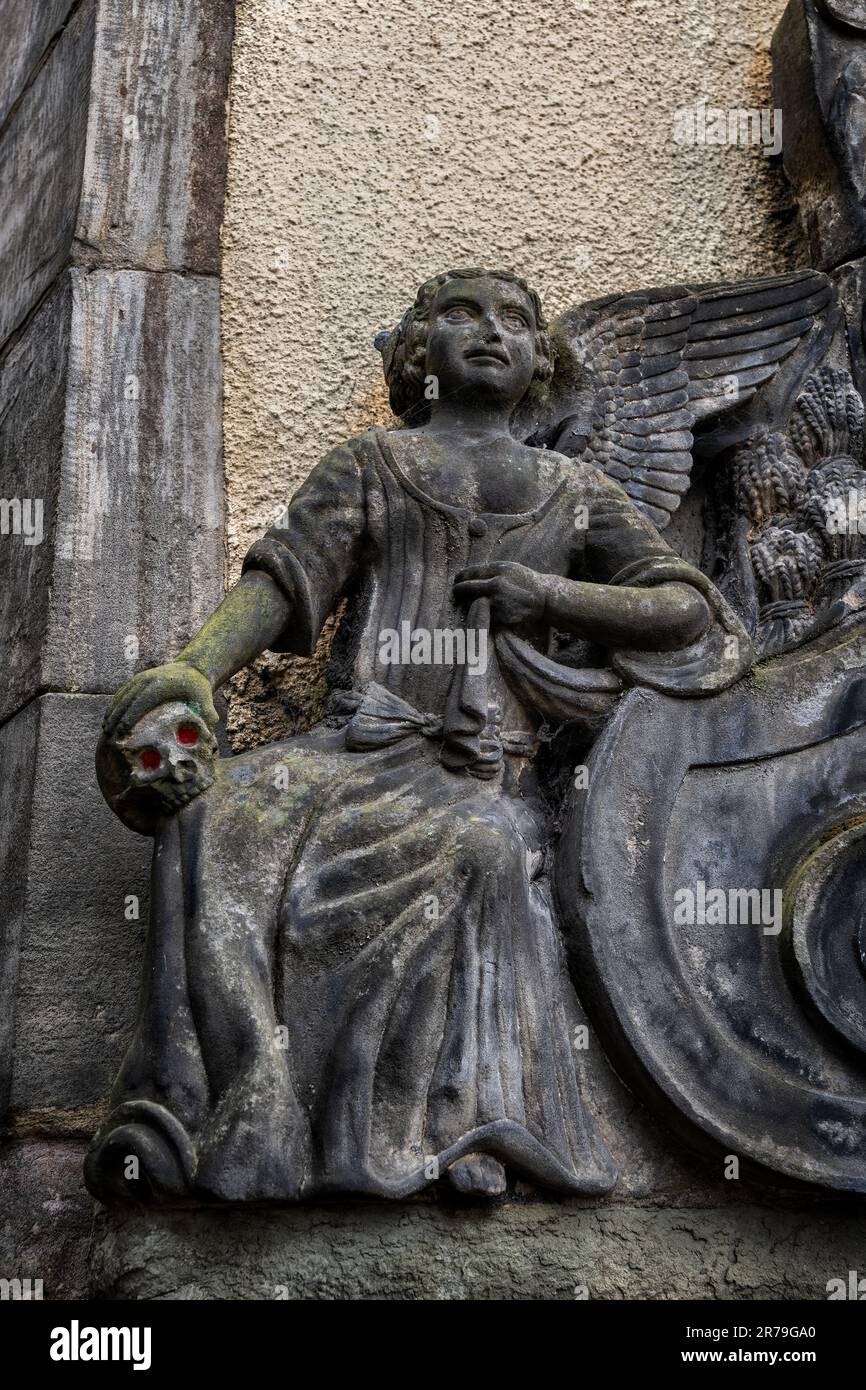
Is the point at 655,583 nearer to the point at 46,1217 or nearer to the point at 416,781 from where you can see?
the point at 416,781

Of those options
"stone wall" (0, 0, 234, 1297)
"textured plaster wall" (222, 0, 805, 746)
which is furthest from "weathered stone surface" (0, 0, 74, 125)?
"textured plaster wall" (222, 0, 805, 746)

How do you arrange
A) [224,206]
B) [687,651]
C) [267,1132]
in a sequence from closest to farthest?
1. [267,1132]
2. [687,651]
3. [224,206]

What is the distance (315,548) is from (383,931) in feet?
2.96

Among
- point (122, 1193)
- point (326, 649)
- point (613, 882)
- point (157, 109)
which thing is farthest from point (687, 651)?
point (157, 109)

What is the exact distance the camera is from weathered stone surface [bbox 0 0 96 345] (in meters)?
4.50

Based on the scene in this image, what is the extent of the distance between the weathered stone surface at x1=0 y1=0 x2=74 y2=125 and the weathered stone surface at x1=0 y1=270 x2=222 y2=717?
984 millimetres

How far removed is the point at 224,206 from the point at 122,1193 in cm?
249

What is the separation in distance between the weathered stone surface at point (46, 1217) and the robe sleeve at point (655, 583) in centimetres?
151

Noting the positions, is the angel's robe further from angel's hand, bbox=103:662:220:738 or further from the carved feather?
the carved feather

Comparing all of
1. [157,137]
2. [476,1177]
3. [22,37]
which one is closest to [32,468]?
[157,137]

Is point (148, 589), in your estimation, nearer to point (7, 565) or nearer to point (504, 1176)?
point (7, 565)

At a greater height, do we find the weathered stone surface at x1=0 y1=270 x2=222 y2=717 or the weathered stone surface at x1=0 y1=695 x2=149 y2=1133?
the weathered stone surface at x1=0 y1=270 x2=222 y2=717

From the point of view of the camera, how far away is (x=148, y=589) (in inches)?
160

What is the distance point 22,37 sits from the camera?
5.21 m
